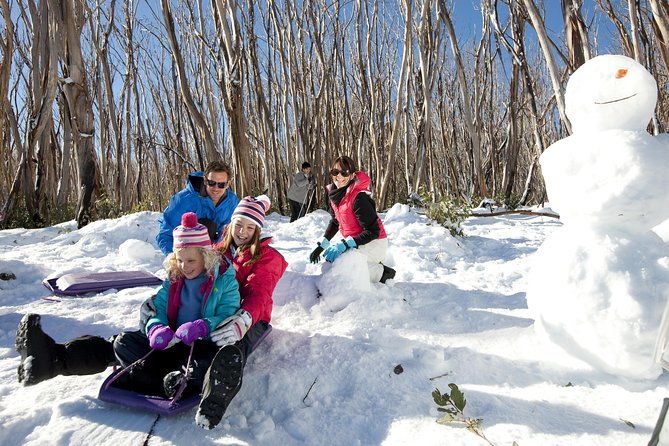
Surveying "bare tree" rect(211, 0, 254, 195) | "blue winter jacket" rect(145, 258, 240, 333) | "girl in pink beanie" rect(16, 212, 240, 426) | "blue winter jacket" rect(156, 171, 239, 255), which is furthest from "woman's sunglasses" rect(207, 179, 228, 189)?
"bare tree" rect(211, 0, 254, 195)

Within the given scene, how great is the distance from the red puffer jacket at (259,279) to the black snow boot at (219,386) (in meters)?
0.42

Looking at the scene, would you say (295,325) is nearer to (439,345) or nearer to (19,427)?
(439,345)

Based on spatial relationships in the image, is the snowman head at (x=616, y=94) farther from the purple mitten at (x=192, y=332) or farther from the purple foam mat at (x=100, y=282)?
the purple foam mat at (x=100, y=282)

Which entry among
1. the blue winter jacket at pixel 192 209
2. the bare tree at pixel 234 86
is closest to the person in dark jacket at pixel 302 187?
the bare tree at pixel 234 86

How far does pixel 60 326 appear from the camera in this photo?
6.74ft

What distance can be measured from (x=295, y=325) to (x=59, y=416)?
3.36ft

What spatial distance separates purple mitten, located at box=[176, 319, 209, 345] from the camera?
4.83 ft

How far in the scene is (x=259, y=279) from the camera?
191cm

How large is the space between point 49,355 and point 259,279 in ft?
2.79

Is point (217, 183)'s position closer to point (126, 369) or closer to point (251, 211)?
point (251, 211)

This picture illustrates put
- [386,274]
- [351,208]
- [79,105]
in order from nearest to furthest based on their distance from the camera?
[351,208] → [386,274] → [79,105]

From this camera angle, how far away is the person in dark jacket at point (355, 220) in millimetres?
2420

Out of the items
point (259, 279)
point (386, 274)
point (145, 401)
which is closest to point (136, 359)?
point (145, 401)

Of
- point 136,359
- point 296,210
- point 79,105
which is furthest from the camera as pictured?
point 296,210
